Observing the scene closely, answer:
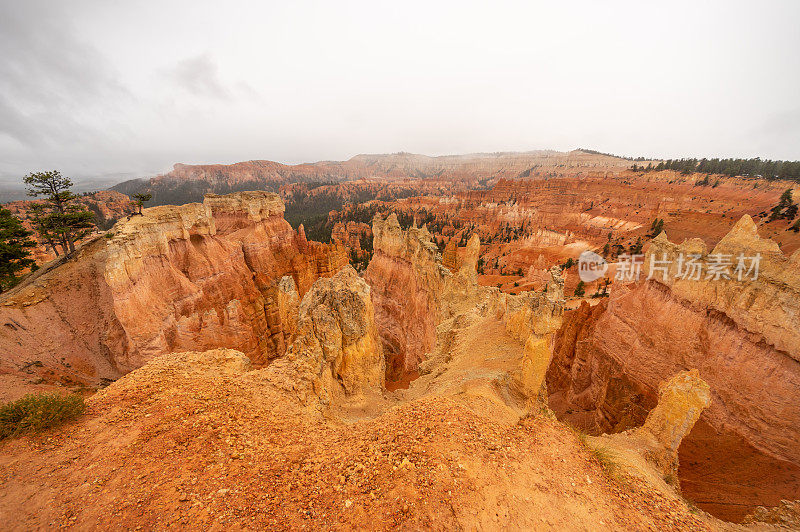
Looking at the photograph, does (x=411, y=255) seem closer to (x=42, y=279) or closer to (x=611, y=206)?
(x=42, y=279)

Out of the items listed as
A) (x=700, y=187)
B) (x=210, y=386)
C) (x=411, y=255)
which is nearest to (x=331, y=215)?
(x=411, y=255)

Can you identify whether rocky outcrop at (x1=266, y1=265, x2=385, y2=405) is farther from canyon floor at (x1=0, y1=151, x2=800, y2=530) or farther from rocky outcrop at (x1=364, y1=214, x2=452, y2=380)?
rocky outcrop at (x1=364, y1=214, x2=452, y2=380)

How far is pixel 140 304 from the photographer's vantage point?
14.9 metres

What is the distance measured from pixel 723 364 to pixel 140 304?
2806cm

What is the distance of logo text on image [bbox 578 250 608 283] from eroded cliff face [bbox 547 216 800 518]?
23511mm

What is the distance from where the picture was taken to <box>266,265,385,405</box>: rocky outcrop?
8641 mm

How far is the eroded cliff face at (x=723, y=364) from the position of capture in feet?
34.7

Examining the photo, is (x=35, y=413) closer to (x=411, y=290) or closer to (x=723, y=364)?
(x=411, y=290)

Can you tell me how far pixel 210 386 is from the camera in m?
7.21

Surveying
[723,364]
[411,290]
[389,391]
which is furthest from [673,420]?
[411,290]

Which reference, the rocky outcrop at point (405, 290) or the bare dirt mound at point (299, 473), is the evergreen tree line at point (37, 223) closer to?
the bare dirt mound at point (299, 473)

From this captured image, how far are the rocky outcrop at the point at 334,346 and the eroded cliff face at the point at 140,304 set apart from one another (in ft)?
24.2

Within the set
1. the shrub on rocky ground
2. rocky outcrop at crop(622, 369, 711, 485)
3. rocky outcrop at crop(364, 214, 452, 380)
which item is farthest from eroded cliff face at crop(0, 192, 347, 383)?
rocky outcrop at crop(622, 369, 711, 485)

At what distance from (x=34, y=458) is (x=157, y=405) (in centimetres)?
171
